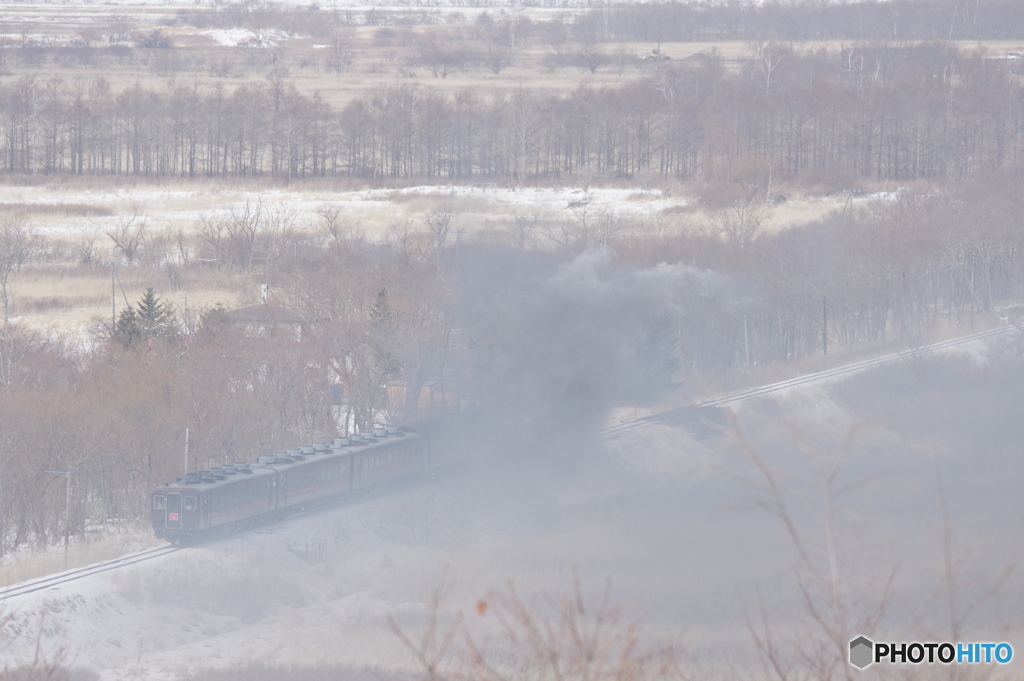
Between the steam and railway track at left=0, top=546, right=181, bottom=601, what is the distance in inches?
677

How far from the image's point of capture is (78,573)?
89.5 feet

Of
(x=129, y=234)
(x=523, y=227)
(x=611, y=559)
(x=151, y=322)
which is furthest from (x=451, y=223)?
(x=611, y=559)

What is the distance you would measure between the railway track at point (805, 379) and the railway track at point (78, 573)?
2090 centimetres

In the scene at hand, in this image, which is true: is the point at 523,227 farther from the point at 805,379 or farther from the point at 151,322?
the point at 151,322

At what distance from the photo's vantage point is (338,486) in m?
35.5

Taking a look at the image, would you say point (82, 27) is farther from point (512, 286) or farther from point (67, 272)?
point (512, 286)

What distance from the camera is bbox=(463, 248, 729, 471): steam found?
46.7 meters

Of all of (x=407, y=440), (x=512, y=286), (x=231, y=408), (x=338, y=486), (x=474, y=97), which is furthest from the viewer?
(x=474, y=97)

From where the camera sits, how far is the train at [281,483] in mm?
30062

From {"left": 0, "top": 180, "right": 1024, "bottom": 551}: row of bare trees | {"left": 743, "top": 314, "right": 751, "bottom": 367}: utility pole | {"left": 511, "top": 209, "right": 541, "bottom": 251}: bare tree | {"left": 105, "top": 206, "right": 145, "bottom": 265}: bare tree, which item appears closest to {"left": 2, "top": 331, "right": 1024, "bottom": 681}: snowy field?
{"left": 0, "top": 180, "right": 1024, "bottom": 551}: row of bare trees

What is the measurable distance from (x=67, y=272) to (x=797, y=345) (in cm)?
5024

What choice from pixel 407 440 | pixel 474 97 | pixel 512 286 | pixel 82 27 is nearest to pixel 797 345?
pixel 512 286

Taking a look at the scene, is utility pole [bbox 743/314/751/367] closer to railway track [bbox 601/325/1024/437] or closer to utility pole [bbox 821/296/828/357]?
utility pole [bbox 821/296/828/357]

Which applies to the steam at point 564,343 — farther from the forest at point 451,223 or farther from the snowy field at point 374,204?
the snowy field at point 374,204
